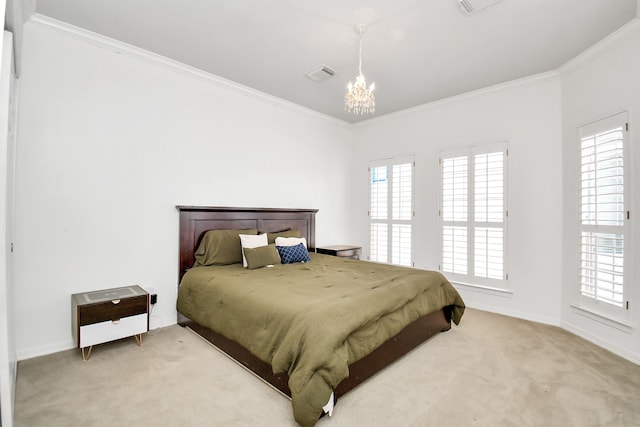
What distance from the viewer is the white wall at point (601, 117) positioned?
8.71 feet

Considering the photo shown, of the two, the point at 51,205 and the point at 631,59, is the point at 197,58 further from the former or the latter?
the point at 631,59

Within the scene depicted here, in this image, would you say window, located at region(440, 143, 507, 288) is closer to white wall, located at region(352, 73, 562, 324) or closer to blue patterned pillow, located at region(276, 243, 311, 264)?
white wall, located at region(352, 73, 562, 324)

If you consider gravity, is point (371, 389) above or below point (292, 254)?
below

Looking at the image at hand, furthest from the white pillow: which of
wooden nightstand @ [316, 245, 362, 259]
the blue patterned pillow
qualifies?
wooden nightstand @ [316, 245, 362, 259]

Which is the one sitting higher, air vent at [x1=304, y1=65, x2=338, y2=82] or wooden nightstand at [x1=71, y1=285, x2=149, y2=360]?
air vent at [x1=304, y1=65, x2=338, y2=82]

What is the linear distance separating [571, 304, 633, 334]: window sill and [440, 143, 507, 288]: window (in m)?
0.77

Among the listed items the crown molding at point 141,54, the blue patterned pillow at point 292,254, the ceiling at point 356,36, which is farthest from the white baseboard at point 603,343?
the crown molding at point 141,54

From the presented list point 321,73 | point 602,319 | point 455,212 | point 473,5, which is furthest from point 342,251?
point 473,5

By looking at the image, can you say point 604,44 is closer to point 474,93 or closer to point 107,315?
point 474,93

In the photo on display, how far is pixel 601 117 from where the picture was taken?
2992mm

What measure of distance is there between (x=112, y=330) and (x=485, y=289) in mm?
4151

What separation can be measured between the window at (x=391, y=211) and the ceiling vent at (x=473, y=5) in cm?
245

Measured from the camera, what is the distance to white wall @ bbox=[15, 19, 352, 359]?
2592 mm

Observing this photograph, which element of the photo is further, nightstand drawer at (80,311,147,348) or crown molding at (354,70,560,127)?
crown molding at (354,70,560,127)
